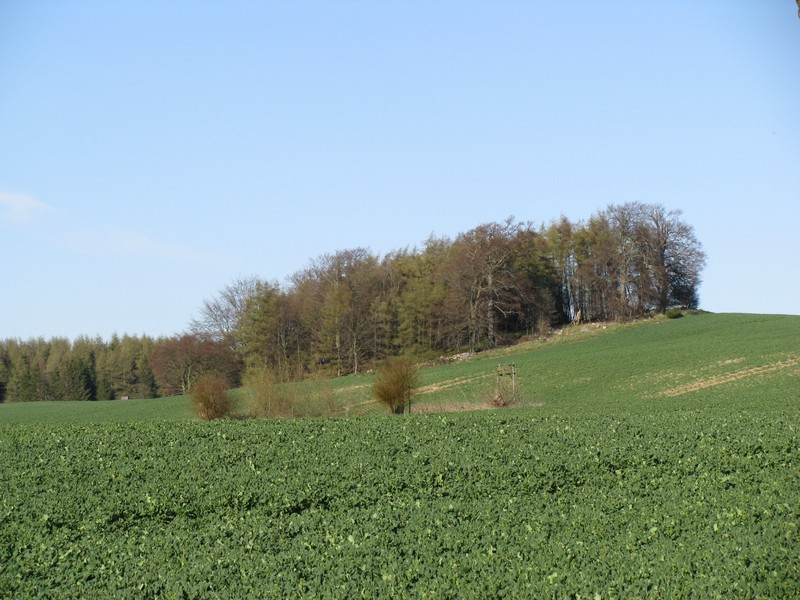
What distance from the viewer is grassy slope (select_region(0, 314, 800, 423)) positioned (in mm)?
30969

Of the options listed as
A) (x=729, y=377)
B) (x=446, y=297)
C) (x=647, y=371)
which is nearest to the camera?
(x=729, y=377)

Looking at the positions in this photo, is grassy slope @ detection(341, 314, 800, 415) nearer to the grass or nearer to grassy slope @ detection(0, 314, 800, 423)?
grassy slope @ detection(0, 314, 800, 423)

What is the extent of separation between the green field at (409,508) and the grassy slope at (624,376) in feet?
33.4

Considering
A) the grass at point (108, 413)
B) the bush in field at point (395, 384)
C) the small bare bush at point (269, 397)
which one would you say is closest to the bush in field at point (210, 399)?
the small bare bush at point (269, 397)

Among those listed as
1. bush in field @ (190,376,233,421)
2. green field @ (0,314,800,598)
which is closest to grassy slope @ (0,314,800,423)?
bush in field @ (190,376,233,421)

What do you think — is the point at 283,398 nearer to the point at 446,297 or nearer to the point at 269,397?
the point at 269,397

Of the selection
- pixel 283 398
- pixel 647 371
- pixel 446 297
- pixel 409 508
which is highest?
pixel 446 297

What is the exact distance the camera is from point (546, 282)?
7269 centimetres

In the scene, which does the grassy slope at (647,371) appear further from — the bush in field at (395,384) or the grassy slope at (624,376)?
the bush in field at (395,384)

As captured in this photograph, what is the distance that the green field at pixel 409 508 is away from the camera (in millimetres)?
8281

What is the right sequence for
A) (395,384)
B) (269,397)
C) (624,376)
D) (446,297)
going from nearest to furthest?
(395,384)
(269,397)
(624,376)
(446,297)

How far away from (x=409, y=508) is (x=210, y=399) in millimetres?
18035

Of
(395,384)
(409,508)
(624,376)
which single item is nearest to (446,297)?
(624,376)

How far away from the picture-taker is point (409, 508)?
10750 millimetres
